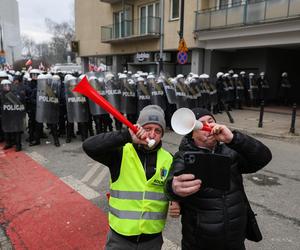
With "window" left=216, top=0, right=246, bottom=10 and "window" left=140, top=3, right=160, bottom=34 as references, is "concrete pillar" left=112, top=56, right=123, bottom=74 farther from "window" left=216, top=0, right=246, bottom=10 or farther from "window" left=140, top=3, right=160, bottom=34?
"window" left=216, top=0, right=246, bottom=10

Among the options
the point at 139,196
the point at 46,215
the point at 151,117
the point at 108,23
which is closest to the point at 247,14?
the point at 108,23

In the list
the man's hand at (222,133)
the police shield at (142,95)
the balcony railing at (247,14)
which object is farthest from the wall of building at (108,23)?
the man's hand at (222,133)

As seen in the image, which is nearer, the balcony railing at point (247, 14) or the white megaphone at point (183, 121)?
the white megaphone at point (183, 121)

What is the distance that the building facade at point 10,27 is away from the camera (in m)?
48.8

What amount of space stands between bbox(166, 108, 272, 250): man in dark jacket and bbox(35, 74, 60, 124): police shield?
21.4 feet

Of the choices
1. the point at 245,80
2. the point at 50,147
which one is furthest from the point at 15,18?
the point at 50,147

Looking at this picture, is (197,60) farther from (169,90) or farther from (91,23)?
(91,23)

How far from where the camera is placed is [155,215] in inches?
81.0

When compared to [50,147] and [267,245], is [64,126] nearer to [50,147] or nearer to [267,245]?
[50,147]

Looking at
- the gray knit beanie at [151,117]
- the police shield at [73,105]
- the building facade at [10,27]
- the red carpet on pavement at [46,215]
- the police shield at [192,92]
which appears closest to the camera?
the gray knit beanie at [151,117]

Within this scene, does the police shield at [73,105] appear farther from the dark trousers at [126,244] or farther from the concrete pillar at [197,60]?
the concrete pillar at [197,60]

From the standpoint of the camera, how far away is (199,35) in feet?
57.3

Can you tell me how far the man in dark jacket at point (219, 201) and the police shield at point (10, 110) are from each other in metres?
6.40

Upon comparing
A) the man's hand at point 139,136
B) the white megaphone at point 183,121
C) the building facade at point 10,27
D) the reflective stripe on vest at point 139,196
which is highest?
the building facade at point 10,27
